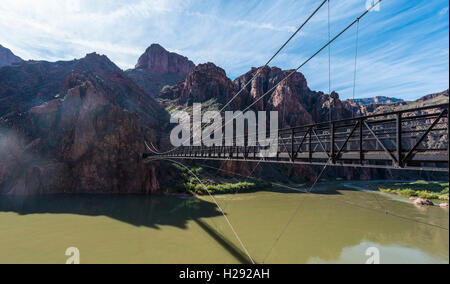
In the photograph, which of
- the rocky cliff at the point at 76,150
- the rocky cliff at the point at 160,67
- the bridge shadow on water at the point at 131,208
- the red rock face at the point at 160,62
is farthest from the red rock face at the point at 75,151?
the red rock face at the point at 160,62

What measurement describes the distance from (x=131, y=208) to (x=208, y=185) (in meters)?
12.1

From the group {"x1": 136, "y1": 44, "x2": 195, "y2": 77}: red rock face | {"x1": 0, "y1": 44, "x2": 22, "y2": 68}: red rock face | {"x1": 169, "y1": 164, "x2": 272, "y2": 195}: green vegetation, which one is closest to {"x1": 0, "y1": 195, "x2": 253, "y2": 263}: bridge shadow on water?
{"x1": 169, "y1": 164, "x2": 272, "y2": 195}: green vegetation

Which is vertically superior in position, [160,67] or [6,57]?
[160,67]

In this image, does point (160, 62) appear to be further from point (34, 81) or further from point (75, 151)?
point (75, 151)

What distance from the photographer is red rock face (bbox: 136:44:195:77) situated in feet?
352

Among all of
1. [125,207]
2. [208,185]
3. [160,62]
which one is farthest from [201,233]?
[160,62]

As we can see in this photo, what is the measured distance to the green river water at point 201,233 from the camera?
9.76 m

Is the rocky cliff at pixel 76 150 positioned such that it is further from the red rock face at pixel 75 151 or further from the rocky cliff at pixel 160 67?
the rocky cliff at pixel 160 67

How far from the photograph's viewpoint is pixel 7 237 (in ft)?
38.1

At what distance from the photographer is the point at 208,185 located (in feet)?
95.0

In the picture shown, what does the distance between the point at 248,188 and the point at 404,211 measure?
58.1 feet

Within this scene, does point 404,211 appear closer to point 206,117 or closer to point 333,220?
point 333,220

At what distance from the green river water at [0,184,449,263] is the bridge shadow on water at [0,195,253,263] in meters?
0.08
